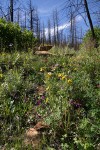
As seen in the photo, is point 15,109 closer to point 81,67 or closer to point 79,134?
point 79,134

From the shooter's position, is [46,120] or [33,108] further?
[33,108]

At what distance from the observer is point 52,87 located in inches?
213

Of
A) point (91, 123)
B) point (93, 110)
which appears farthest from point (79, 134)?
point (93, 110)

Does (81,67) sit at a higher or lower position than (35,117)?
higher

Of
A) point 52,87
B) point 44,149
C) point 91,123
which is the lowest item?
point 44,149

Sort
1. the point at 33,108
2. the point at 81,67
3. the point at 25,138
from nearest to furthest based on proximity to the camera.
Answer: the point at 25,138, the point at 33,108, the point at 81,67

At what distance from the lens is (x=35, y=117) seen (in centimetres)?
491

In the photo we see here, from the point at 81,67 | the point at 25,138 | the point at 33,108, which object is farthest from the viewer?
the point at 81,67

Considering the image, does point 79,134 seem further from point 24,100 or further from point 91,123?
point 24,100

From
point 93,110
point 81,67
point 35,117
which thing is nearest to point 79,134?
point 93,110

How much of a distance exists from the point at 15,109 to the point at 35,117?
37 centimetres

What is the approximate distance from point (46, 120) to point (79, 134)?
1.68ft

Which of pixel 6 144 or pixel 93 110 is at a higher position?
pixel 93 110

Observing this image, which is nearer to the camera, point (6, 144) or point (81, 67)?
point (6, 144)
